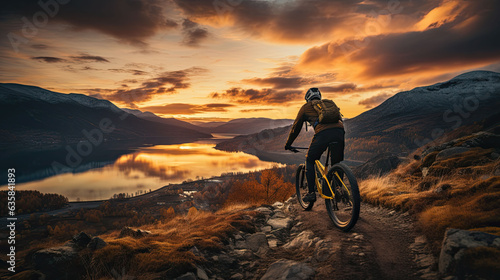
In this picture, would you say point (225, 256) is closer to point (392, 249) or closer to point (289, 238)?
point (289, 238)

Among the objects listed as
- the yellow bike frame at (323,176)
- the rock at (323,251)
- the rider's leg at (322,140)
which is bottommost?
the rock at (323,251)

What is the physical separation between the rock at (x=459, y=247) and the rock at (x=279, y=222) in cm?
422

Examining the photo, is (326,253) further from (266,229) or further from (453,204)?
(453,204)

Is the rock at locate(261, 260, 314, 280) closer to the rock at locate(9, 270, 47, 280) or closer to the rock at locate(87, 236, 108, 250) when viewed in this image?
the rock at locate(87, 236, 108, 250)

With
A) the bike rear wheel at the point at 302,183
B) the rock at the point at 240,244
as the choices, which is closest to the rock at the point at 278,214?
the bike rear wheel at the point at 302,183

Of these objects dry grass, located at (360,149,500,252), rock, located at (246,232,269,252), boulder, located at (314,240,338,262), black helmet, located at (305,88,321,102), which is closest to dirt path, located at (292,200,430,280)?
boulder, located at (314,240,338,262)

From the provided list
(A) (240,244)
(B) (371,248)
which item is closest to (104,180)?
(A) (240,244)

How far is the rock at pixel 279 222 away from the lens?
725 cm

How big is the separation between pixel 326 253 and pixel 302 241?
1.15 metres

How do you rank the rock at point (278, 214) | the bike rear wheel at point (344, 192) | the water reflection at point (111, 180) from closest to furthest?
the bike rear wheel at point (344, 192) < the rock at point (278, 214) < the water reflection at point (111, 180)

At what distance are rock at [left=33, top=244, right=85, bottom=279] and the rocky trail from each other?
211 centimetres

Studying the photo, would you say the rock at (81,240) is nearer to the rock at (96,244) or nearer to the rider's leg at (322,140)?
the rock at (96,244)

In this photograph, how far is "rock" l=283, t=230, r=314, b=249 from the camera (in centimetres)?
554

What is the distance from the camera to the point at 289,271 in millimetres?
4172
